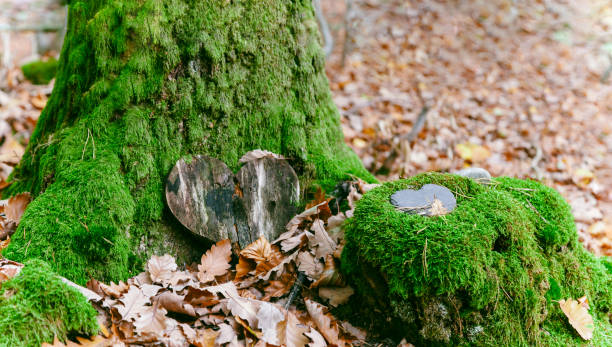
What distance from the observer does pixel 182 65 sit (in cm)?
290

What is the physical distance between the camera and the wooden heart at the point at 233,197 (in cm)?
292

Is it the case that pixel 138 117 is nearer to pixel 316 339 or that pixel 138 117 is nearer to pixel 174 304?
pixel 174 304

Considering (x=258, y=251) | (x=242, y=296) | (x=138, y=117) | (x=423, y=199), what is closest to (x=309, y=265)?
(x=258, y=251)

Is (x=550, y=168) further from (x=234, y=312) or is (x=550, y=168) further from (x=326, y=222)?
(x=234, y=312)

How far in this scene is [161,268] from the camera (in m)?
2.79

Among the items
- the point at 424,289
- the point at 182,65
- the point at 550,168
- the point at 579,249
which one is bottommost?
the point at 550,168

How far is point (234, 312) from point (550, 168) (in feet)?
16.4

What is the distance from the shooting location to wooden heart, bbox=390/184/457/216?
246 centimetres

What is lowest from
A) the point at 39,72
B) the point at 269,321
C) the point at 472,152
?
the point at 472,152

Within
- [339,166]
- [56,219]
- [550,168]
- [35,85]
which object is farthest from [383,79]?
[56,219]

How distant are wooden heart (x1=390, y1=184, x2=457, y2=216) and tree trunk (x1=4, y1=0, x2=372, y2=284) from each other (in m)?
1.22

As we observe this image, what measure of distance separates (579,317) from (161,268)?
2827 mm

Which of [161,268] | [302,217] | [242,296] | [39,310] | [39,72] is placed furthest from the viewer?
[39,72]

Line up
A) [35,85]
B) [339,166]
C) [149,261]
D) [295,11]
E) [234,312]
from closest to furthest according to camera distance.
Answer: [234,312] < [149,261] < [295,11] < [339,166] < [35,85]
